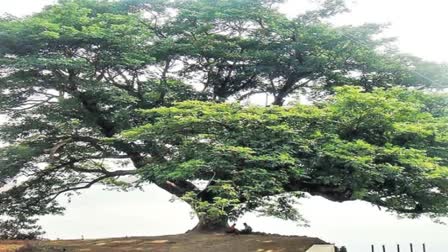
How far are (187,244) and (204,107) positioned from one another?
3.01m

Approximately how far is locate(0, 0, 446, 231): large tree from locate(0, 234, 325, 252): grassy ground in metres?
0.54

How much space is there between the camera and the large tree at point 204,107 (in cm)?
828

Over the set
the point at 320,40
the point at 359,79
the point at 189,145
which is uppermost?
the point at 320,40

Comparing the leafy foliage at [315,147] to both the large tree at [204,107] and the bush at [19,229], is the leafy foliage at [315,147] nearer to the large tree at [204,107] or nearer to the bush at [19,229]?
the large tree at [204,107]

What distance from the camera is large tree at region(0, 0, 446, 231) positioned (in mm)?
8281

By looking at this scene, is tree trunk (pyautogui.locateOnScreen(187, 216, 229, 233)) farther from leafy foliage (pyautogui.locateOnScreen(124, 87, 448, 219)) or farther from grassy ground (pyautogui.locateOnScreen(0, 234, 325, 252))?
leafy foliage (pyautogui.locateOnScreen(124, 87, 448, 219))

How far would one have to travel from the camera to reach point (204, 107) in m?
8.55

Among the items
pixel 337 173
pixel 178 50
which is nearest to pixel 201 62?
pixel 178 50

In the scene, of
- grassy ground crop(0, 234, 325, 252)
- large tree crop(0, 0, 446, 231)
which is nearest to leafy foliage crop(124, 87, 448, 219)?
large tree crop(0, 0, 446, 231)

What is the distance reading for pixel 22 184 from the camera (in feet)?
40.9

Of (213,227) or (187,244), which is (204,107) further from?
(213,227)

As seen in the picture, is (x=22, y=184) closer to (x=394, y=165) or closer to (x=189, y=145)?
(x=189, y=145)

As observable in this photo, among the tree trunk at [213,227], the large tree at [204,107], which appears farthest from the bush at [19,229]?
the tree trunk at [213,227]

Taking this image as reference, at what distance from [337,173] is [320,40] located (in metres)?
3.94
